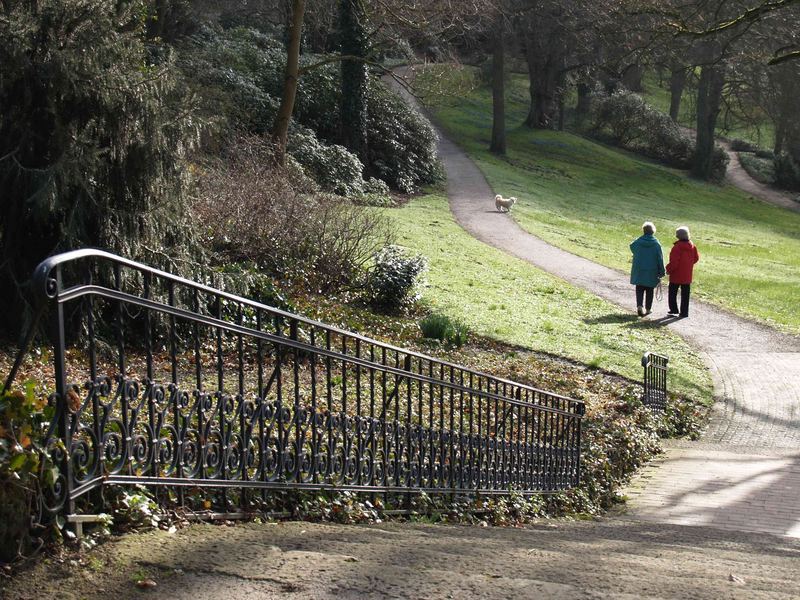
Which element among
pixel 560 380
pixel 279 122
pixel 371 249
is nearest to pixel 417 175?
pixel 279 122

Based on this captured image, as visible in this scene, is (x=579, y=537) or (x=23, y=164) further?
(x=23, y=164)

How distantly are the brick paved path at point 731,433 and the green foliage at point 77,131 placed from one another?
241 inches

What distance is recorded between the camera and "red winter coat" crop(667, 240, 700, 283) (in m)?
19.3

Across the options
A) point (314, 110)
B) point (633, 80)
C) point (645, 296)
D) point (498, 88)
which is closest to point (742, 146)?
point (633, 80)

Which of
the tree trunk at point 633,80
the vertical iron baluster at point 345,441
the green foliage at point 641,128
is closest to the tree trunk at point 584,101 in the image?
the green foliage at point 641,128

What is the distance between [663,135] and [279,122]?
38.9m

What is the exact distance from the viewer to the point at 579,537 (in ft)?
21.0

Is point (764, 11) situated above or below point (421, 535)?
above

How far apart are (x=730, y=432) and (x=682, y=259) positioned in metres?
6.47

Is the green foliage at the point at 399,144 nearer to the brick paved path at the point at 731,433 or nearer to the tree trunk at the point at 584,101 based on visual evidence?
the brick paved path at the point at 731,433

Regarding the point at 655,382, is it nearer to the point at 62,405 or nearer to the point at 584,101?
the point at 62,405

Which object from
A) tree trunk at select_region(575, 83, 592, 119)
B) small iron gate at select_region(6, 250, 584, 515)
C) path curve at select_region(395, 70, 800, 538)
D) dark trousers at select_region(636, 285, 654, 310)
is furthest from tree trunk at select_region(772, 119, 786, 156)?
small iron gate at select_region(6, 250, 584, 515)

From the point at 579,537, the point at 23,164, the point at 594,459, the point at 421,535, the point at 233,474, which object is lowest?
the point at 594,459

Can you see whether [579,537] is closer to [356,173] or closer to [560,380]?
[560,380]
